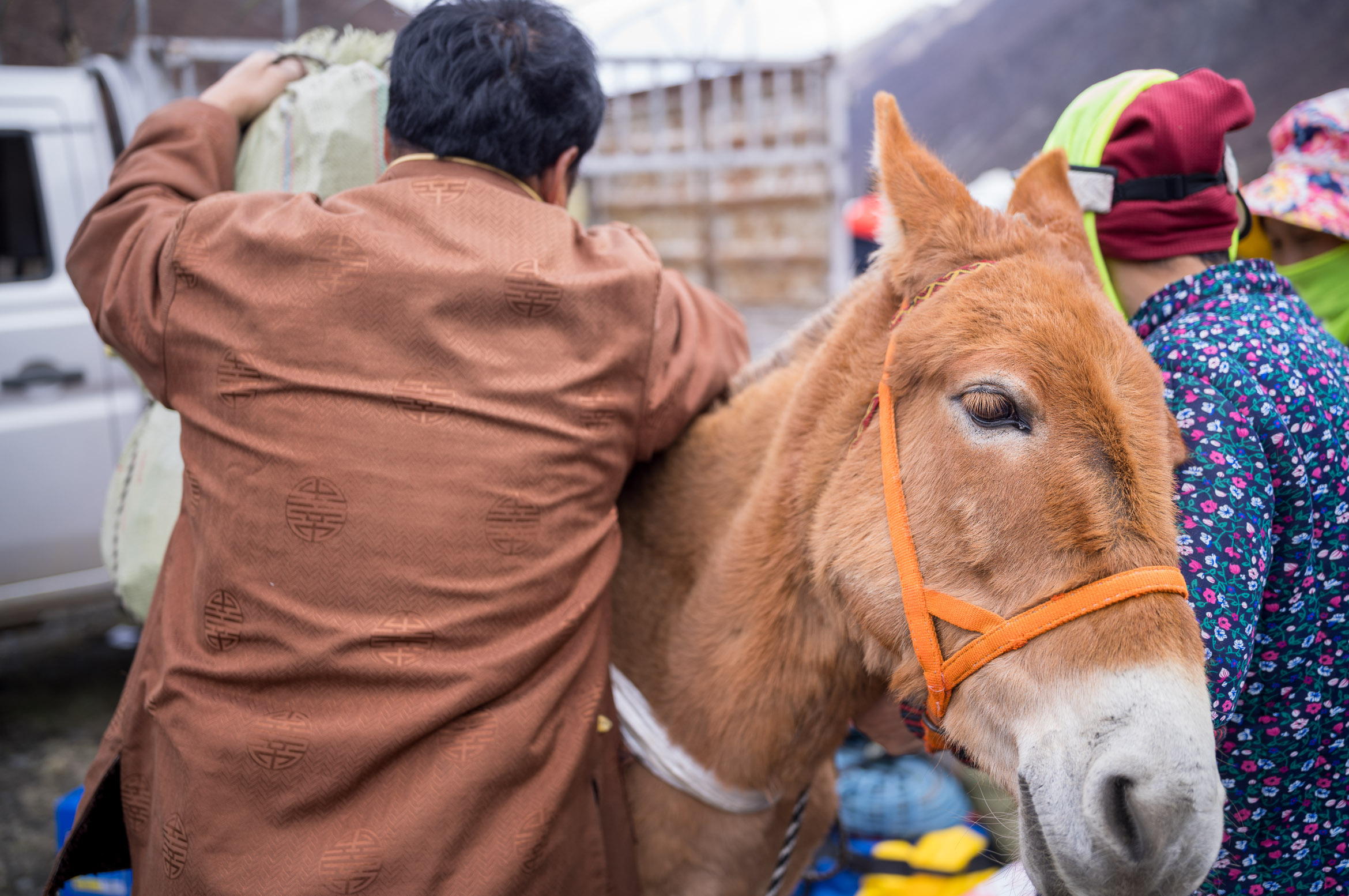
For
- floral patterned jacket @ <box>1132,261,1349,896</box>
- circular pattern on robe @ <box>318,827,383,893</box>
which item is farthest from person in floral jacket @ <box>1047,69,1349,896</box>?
circular pattern on robe @ <box>318,827,383,893</box>

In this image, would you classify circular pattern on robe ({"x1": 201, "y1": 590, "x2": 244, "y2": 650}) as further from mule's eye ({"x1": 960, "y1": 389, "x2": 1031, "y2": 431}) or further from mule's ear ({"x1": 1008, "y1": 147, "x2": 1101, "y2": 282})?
mule's ear ({"x1": 1008, "y1": 147, "x2": 1101, "y2": 282})

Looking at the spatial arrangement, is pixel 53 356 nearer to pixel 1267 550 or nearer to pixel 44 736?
pixel 44 736

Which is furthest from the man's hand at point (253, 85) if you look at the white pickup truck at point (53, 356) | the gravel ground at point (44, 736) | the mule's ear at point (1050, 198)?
the gravel ground at point (44, 736)

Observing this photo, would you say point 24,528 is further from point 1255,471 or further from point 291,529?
point 1255,471

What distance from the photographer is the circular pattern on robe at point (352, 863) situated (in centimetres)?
134

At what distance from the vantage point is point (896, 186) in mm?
1535

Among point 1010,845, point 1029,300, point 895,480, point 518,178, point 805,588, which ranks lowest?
point 1010,845

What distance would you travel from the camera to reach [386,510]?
1418 mm

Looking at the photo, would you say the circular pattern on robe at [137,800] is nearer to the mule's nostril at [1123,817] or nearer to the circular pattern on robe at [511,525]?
the circular pattern on robe at [511,525]

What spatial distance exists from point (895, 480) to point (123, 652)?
581 centimetres

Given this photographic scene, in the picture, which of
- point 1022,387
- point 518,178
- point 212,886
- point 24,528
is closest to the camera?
point 1022,387

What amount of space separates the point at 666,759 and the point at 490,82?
4.79 feet

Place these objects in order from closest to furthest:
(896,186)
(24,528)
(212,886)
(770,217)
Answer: (212,886)
(896,186)
(24,528)
(770,217)

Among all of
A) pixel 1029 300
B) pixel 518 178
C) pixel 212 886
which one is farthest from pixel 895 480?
pixel 212 886
